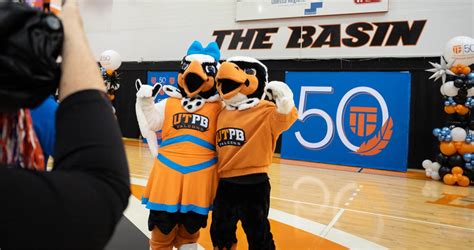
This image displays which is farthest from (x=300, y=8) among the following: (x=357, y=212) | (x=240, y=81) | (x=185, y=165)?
(x=185, y=165)

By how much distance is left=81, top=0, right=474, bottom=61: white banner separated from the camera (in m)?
6.79

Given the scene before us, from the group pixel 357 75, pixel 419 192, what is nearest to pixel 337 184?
pixel 419 192

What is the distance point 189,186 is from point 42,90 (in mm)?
1817

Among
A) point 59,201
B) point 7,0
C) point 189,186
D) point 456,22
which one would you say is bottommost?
point 189,186

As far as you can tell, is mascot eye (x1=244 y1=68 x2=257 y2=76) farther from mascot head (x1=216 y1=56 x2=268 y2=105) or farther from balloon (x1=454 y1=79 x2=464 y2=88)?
balloon (x1=454 y1=79 x2=464 y2=88)

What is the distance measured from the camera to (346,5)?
24.3 feet

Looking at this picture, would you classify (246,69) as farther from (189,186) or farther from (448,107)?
(448,107)

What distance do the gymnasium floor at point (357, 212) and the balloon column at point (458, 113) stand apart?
0.27 meters

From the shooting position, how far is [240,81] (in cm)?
245

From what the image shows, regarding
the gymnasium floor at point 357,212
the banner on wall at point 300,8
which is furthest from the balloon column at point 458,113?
the banner on wall at point 300,8

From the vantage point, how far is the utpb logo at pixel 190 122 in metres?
2.46

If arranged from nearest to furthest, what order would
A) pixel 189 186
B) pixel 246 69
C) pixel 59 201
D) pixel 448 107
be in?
pixel 59 201 → pixel 189 186 → pixel 246 69 → pixel 448 107

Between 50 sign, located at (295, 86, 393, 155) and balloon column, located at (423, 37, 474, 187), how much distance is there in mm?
1049

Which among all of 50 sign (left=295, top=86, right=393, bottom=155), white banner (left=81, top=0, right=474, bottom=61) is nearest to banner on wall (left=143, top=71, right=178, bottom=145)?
white banner (left=81, top=0, right=474, bottom=61)
